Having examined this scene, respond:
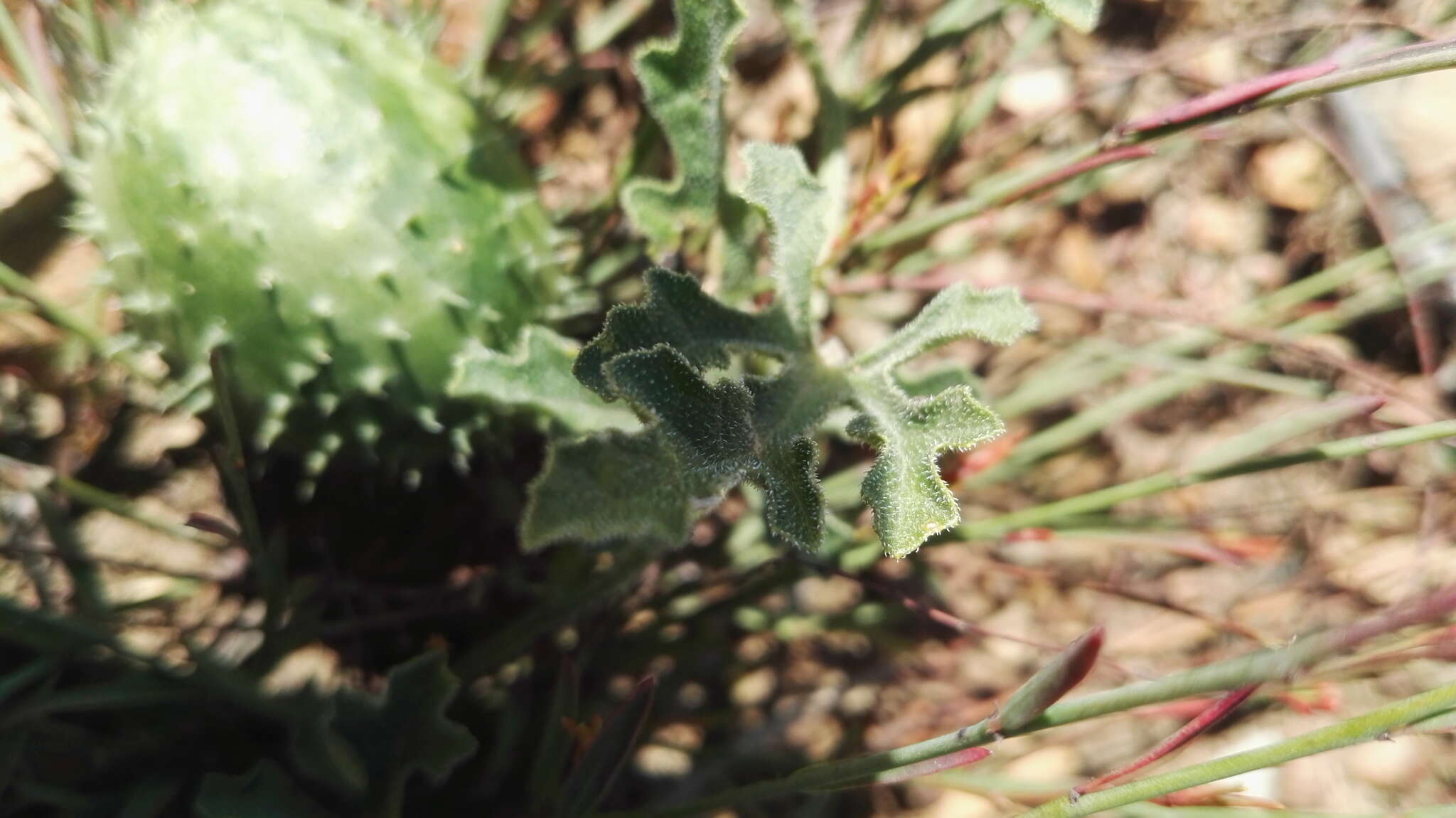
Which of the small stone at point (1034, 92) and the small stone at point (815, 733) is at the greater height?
the small stone at point (1034, 92)

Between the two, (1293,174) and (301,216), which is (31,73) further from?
(1293,174)

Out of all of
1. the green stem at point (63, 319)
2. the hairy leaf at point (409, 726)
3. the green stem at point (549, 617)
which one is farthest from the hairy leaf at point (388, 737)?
the green stem at point (63, 319)

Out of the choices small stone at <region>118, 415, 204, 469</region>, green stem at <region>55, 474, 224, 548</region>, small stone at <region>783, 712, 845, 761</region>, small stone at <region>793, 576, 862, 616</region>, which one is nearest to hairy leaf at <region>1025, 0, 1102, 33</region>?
small stone at <region>793, 576, 862, 616</region>

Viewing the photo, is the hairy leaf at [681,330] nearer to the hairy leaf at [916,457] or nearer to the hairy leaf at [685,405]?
the hairy leaf at [685,405]

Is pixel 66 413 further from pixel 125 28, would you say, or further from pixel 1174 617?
pixel 1174 617

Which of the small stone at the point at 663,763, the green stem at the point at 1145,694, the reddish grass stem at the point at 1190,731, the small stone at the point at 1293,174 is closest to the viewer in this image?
the green stem at the point at 1145,694

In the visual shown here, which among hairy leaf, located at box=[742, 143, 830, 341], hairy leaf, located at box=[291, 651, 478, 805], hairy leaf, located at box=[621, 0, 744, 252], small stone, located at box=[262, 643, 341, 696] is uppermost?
hairy leaf, located at box=[621, 0, 744, 252]

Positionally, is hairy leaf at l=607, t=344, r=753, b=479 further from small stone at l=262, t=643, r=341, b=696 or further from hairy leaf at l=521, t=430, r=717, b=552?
small stone at l=262, t=643, r=341, b=696
